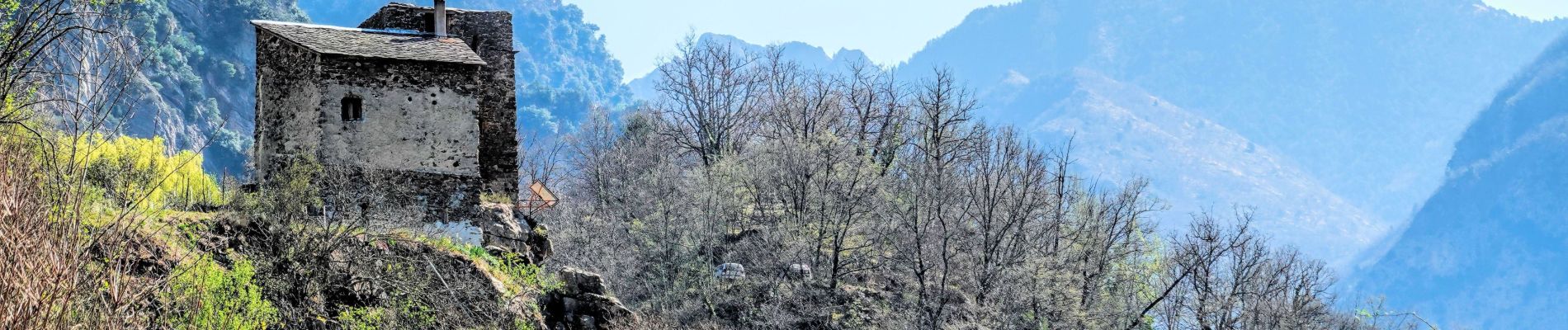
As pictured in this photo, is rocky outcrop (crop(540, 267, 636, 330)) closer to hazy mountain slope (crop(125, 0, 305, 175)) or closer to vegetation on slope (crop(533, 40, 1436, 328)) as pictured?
vegetation on slope (crop(533, 40, 1436, 328))

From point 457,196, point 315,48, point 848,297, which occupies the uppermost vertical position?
point 315,48

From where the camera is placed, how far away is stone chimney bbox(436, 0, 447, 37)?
25.7 m

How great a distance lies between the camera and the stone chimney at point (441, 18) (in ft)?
84.2

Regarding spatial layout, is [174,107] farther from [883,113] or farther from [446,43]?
[446,43]

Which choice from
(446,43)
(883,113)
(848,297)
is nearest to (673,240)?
(848,297)

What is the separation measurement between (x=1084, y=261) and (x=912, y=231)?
5779mm

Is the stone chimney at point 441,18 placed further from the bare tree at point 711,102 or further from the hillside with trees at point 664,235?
the bare tree at point 711,102

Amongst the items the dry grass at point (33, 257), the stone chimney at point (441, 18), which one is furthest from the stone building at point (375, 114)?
the dry grass at point (33, 257)

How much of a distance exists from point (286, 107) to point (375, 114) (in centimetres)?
142

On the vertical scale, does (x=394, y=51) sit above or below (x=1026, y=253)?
above

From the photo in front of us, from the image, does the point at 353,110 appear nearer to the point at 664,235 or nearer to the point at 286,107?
the point at 286,107

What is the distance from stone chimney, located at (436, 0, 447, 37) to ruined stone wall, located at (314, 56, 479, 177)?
3026mm

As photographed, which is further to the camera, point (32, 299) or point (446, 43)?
point (446, 43)

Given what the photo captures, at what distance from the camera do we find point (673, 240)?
4566cm
